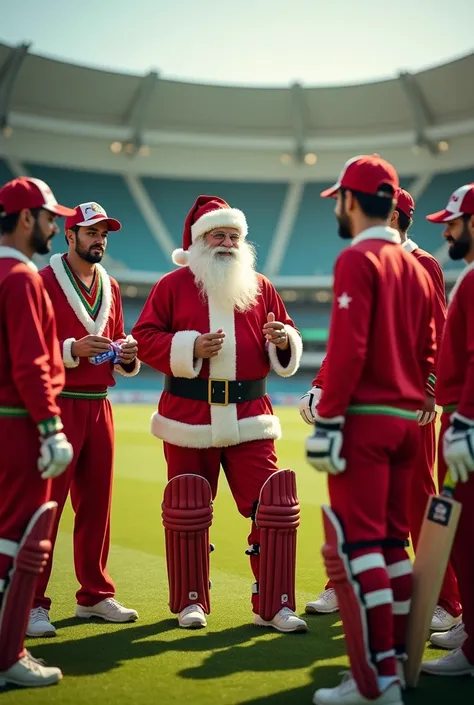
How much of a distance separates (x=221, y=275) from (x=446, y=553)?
7.18 feet

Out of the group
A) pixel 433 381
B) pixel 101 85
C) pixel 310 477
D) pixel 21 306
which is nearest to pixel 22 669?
pixel 21 306

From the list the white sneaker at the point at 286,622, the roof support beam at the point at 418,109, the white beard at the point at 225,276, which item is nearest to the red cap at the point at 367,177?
the white beard at the point at 225,276

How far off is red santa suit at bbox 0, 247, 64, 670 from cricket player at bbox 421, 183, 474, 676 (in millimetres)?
1668

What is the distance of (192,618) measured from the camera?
4730 mm

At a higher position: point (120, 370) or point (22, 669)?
point (120, 370)

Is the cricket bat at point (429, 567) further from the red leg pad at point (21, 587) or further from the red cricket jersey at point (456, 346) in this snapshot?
the red leg pad at point (21, 587)

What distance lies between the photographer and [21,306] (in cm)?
370

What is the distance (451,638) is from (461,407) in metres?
1.37

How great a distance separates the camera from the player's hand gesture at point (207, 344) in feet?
16.0

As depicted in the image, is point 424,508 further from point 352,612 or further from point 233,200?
point 233,200

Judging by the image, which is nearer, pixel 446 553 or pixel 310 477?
pixel 446 553

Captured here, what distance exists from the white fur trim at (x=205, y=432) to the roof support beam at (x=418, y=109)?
30279mm

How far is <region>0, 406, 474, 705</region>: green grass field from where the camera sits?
3633mm

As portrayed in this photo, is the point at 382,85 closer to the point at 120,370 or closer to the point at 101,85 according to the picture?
the point at 101,85
